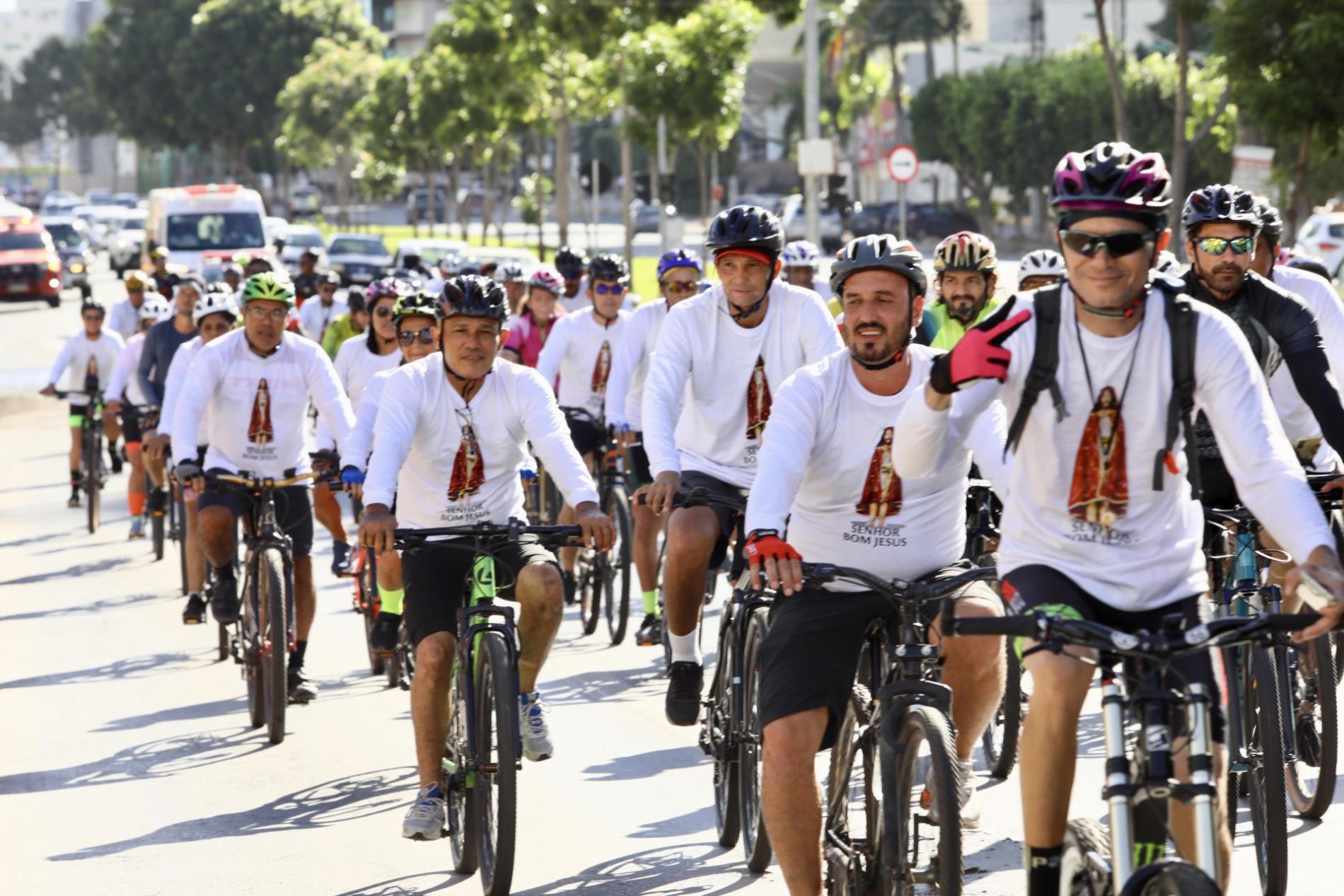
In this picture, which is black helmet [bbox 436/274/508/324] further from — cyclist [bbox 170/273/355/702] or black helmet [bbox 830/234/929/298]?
cyclist [bbox 170/273/355/702]

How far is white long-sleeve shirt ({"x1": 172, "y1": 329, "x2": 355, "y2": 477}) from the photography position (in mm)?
9922

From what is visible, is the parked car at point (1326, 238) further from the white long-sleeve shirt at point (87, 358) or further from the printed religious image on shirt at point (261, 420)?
the printed religious image on shirt at point (261, 420)

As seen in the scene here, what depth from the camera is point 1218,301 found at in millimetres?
6789

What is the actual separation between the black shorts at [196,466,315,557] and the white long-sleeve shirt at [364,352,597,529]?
110 inches

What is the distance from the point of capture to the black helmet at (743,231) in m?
7.56

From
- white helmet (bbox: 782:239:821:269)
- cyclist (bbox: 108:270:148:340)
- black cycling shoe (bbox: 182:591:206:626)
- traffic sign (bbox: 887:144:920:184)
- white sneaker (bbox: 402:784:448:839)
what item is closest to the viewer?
white sneaker (bbox: 402:784:448:839)

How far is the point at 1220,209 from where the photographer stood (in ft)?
22.6

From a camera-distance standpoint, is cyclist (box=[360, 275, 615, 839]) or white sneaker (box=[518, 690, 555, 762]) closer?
cyclist (box=[360, 275, 615, 839])

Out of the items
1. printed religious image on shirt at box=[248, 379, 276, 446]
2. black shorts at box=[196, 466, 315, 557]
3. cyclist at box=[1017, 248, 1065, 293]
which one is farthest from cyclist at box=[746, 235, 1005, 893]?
printed religious image on shirt at box=[248, 379, 276, 446]

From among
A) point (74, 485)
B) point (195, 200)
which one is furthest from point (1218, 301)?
point (195, 200)

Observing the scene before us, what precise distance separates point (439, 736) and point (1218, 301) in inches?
116

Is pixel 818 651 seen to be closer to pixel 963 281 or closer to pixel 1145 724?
pixel 1145 724

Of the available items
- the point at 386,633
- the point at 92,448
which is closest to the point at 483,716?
the point at 386,633

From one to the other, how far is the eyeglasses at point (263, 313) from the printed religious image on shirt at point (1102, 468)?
6217 millimetres
